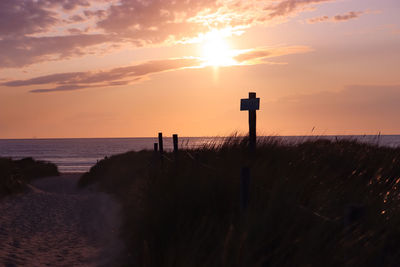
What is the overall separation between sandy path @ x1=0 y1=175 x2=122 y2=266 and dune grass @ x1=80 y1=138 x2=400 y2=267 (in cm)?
206

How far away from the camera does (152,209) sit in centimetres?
627

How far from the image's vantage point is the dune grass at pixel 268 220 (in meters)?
3.40

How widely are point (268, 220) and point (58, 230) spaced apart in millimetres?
8261

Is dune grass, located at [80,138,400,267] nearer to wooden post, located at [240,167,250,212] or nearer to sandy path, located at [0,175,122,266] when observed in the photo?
wooden post, located at [240,167,250,212]

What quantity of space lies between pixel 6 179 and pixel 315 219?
1575cm

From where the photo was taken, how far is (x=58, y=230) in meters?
10.6

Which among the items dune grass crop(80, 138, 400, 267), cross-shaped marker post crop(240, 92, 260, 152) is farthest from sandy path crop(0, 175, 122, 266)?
cross-shaped marker post crop(240, 92, 260, 152)

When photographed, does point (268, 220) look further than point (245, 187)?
No

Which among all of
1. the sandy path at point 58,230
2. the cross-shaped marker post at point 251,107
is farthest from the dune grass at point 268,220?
the sandy path at point 58,230

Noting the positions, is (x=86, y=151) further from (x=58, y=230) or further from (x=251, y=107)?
(x=251, y=107)

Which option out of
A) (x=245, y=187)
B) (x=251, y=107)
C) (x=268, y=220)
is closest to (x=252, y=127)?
(x=251, y=107)

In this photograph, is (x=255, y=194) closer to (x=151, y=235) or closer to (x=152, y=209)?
(x=151, y=235)

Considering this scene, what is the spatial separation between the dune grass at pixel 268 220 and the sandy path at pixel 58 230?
2064 millimetres

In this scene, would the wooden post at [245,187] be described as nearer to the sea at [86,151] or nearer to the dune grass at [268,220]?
the dune grass at [268,220]
